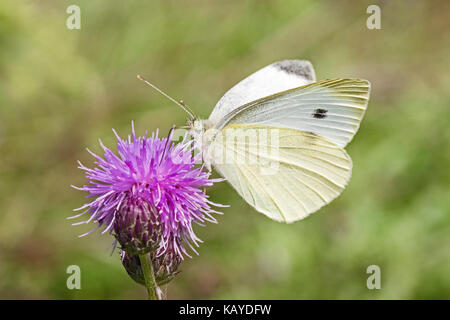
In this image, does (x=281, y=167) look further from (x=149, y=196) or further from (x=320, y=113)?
(x=149, y=196)

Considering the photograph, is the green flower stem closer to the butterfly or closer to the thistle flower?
the thistle flower

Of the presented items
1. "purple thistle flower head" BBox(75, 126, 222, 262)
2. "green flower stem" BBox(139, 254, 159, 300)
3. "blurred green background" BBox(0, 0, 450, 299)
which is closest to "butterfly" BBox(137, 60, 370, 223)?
"purple thistle flower head" BBox(75, 126, 222, 262)

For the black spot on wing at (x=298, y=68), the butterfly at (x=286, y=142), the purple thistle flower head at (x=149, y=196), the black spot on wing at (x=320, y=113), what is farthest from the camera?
the black spot on wing at (x=298, y=68)

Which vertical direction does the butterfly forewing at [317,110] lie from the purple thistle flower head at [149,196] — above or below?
above

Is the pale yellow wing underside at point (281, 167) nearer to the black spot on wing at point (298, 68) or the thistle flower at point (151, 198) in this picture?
the thistle flower at point (151, 198)

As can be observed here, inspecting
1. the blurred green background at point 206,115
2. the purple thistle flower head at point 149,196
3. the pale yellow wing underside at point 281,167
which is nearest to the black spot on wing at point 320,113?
the pale yellow wing underside at point 281,167

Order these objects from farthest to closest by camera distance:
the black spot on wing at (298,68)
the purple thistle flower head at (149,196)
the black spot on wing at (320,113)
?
the black spot on wing at (298,68), the black spot on wing at (320,113), the purple thistle flower head at (149,196)
